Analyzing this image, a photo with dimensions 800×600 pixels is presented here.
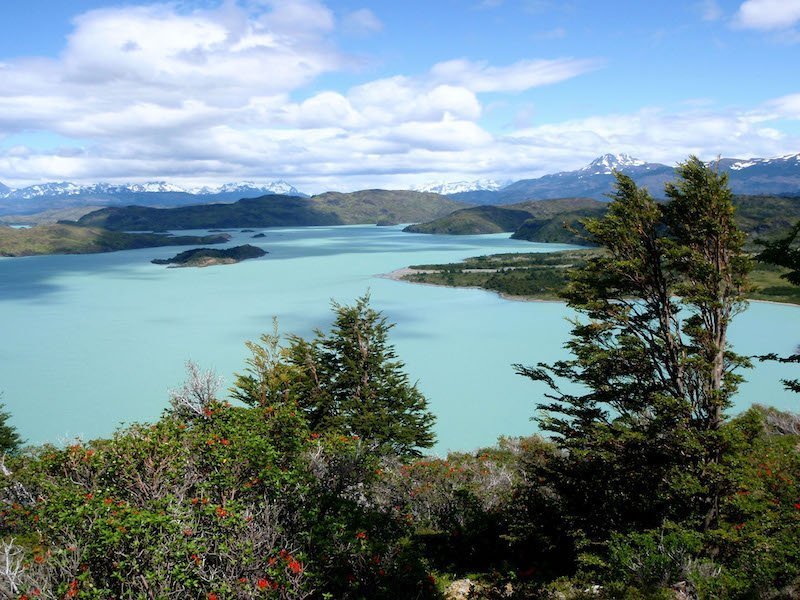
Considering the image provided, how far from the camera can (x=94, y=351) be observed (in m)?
80.4

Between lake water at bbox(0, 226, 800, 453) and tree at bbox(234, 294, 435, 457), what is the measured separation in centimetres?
845

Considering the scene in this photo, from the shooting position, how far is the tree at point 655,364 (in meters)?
12.9

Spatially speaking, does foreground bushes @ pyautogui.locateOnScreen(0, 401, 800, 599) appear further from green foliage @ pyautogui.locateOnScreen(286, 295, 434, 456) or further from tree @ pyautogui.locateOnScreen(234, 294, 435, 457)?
green foliage @ pyautogui.locateOnScreen(286, 295, 434, 456)

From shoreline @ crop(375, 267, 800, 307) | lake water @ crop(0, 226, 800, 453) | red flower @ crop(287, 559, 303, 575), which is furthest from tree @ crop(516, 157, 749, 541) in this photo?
shoreline @ crop(375, 267, 800, 307)

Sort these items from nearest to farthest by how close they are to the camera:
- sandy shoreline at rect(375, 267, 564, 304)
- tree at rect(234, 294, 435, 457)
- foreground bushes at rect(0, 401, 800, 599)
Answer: foreground bushes at rect(0, 401, 800, 599), tree at rect(234, 294, 435, 457), sandy shoreline at rect(375, 267, 564, 304)

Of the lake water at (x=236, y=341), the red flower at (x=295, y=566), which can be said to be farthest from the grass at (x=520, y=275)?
the red flower at (x=295, y=566)

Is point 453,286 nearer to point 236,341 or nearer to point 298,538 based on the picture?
point 236,341

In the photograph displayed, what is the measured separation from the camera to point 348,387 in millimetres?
33062

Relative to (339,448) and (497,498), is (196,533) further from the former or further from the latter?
(497,498)

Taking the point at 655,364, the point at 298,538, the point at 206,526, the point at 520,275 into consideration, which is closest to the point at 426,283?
the point at 520,275

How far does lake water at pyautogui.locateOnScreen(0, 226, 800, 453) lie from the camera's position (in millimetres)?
56469

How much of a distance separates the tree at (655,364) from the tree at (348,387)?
49.2 feet

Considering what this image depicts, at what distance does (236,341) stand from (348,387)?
5530 cm

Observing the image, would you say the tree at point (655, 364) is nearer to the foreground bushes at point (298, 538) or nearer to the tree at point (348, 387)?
the foreground bushes at point (298, 538)
